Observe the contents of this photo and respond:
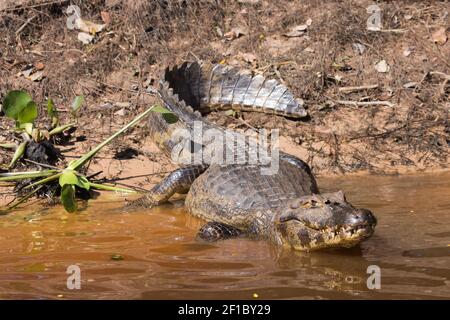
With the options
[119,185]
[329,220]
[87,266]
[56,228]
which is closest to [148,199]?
[119,185]

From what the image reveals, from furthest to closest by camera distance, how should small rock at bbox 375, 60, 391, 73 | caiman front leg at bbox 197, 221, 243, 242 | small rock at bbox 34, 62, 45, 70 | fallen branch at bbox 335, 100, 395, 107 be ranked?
small rock at bbox 375, 60, 391, 73, small rock at bbox 34, 62, 45, 70, fallen branch at bbox 335, 100, 395, 107, caiman front leg at bbox 197, 221, 243, 242

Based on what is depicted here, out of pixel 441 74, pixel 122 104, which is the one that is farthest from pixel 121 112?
pixel 441 74

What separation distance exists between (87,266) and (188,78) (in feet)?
12.0

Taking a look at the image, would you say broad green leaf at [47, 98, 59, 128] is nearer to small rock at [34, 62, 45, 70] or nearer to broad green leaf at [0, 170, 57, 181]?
broad green leaf at [0, 170, 57, 181]

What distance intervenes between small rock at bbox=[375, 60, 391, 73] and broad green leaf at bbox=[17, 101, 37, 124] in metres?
4.02

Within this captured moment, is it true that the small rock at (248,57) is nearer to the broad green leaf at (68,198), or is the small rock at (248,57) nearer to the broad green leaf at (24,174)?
the broad green leaf at (24,174)

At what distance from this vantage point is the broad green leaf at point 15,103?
5945mm

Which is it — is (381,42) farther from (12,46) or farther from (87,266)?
Answer: (87,266)

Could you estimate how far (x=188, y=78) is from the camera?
7.68m

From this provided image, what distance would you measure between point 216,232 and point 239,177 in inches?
31.3

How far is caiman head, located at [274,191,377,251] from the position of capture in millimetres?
4238

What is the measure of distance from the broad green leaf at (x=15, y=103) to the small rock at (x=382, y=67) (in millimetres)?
4082

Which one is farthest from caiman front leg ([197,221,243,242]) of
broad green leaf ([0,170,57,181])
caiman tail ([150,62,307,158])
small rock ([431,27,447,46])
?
small rock ([431,27,447,46])
